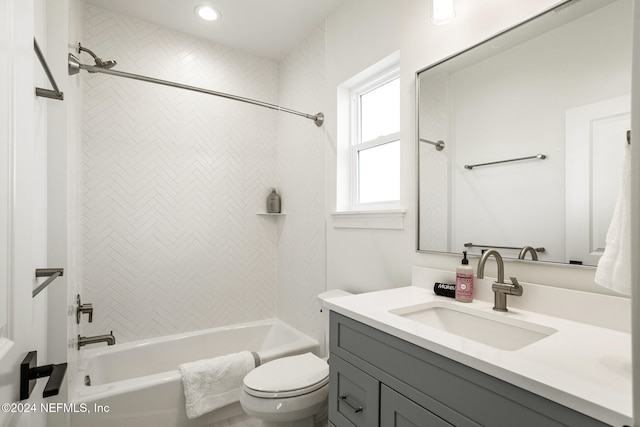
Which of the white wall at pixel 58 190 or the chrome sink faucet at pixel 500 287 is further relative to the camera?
the white wall at pixel 58 190

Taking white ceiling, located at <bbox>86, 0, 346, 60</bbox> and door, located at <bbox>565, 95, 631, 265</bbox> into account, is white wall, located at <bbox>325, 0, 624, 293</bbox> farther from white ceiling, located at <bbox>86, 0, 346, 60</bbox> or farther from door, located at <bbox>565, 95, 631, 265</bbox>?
white ceiling, located at <bbox>86, 0, 346, 60</bbox>

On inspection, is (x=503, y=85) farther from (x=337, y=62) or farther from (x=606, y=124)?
(x=337, y=62)

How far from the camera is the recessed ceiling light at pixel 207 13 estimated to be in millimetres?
2146

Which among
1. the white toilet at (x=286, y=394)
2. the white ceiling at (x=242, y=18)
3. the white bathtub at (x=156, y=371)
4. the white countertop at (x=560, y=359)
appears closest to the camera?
the white countertop at (x=560, y=359)

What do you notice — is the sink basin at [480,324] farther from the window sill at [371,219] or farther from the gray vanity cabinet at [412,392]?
the window sill at [371,219]

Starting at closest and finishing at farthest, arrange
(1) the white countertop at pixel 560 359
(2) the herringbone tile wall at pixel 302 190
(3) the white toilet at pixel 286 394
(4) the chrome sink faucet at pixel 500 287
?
(1) the white countertop at pixel 560 359 → (4) the chrome sink faucet at pixel 500 287 → (3) the white toilet at pixel 286 394 → (2) the herringbone tile wall at pixel 302 190

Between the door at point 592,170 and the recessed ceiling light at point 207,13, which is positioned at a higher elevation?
the recessed ceiling light at point 207,13

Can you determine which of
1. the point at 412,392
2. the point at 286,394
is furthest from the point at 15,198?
the point at 286,394

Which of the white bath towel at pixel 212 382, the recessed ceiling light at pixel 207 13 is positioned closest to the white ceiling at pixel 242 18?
the recessed ceiling light at pixel 207 13

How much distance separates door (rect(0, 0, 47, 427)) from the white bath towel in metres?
1.11

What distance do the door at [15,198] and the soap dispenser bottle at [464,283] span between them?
1.33 metres

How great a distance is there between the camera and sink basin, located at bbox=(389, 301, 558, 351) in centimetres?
99

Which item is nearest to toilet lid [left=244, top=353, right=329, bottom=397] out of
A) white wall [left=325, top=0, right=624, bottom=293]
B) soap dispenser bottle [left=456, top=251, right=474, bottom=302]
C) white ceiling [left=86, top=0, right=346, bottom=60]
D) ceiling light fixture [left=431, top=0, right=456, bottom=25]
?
white wall [left=325, top=0, right=624, bottom=293]

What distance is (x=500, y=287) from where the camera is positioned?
1094 mm
